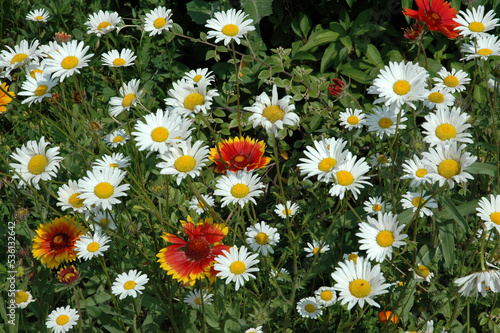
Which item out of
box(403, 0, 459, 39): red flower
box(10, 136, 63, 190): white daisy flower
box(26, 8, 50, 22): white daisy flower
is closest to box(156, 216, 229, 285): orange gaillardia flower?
box(10, 136, 63, 190): white daisy flower

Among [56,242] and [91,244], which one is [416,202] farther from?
[56,242]

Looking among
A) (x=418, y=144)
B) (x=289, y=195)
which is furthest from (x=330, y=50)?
(x=418, y=144)

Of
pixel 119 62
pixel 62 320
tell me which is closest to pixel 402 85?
pixel 119 62

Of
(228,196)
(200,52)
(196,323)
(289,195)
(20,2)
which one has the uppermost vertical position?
(20,2)

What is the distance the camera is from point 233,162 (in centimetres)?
181

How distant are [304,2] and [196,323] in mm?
2078

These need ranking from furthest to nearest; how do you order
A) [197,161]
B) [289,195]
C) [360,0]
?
[360,0] → [289,195] → [197,161]

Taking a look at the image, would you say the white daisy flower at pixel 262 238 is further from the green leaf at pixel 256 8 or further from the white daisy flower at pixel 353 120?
the green leaf at pixel 256 8

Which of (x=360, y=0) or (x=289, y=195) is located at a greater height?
(x=360, y=0)

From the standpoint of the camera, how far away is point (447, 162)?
140 centimetres

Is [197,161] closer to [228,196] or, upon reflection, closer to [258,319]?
[228,196]

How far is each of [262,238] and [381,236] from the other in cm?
53

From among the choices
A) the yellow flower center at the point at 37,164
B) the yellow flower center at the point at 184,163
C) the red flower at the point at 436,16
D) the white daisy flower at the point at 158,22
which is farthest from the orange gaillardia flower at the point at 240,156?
the red flower at the point at 436,16

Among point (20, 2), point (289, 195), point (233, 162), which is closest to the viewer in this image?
point (233, 162)
